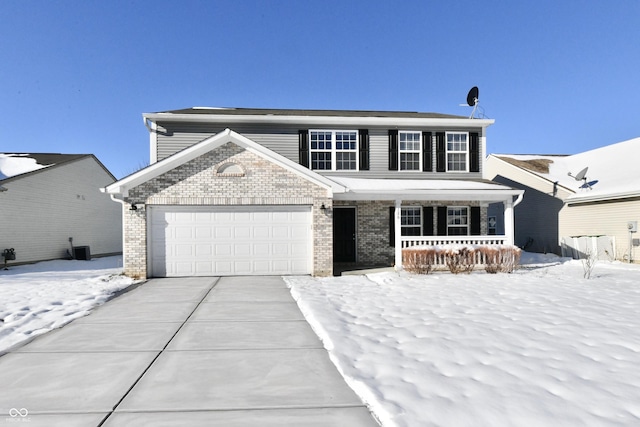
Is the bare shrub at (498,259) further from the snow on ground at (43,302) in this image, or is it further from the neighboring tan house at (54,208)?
the neighboring tan house at (54,208)

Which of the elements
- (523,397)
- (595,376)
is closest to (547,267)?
(595,376)

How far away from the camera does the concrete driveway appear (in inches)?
116

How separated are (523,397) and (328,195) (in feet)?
26.2

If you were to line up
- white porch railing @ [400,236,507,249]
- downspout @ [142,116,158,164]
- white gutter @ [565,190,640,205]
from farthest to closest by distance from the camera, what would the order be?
1. downspout @ [142,116,158,164]
2. white gutter @ [565,190,640,205]
3. white porch railing @ [400,236,507,249]

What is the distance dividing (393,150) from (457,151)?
2.73m

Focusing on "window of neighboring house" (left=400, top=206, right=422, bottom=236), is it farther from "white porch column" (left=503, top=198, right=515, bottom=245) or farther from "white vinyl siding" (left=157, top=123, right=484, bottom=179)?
"white porch column" (left=503, top=198, right=515, bottom=245)

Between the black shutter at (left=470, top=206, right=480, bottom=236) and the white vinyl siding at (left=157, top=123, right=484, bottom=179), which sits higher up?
the white vinyl siding at (left=157, top=123, right=484, bottom=179)

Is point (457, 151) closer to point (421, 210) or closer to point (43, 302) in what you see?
point (421, 210)

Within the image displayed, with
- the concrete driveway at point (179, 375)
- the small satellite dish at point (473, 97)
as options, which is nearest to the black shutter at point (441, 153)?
the small satellite dish at point (473, 97)

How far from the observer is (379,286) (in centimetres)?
876

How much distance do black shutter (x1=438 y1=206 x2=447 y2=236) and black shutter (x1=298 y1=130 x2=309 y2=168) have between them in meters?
5.57

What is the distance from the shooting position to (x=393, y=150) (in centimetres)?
1385

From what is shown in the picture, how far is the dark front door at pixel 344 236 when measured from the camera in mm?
13227

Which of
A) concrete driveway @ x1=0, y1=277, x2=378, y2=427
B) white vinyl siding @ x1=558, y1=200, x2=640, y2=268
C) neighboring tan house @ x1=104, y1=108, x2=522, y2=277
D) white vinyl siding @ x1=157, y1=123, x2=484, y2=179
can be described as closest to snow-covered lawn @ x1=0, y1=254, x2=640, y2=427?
concrete driveway @ x1=0, y1=277, x2=378, y2=427
